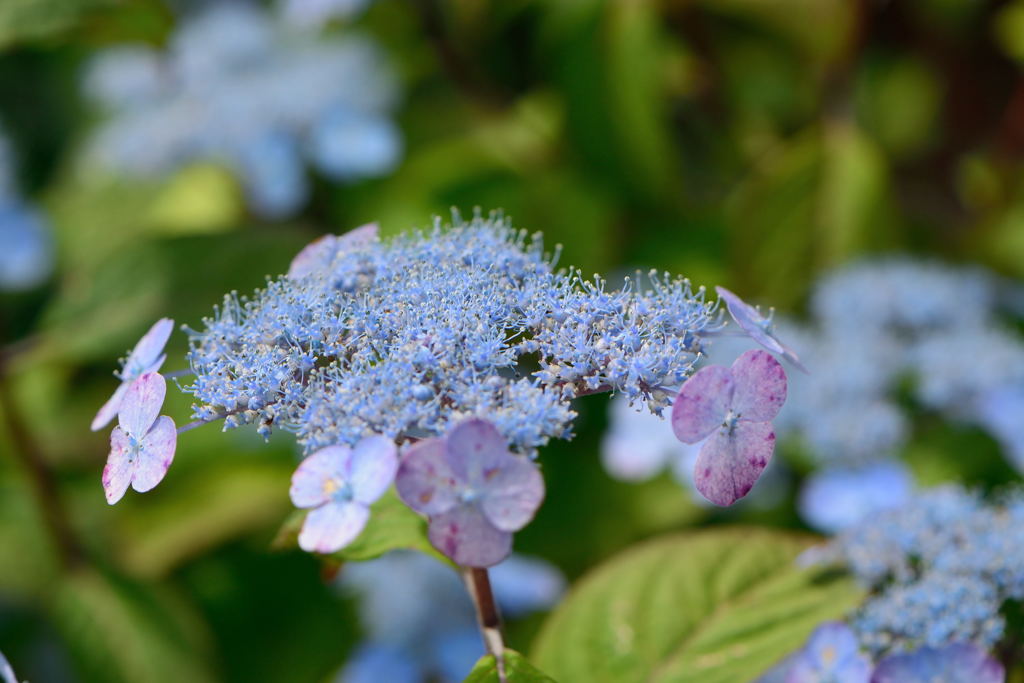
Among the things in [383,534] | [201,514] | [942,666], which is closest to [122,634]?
[201,514]

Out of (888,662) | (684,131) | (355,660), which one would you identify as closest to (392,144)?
(684,131)

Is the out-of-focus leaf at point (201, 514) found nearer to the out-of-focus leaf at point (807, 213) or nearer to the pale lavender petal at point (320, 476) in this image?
the out-of-focus leaf at point (807, 213)

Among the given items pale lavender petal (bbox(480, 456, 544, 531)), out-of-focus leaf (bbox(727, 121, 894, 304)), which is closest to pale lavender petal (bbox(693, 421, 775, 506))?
pale lavender petal (bbox(480, 456, 544, 531))

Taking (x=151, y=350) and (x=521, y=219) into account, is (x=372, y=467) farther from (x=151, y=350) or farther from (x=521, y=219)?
(x=521, y=219)

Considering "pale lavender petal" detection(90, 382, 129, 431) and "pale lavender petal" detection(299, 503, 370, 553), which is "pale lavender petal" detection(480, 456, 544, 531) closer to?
"pale lavender petal" detection(299, 503, 370, 553)

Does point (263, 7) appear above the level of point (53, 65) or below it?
below

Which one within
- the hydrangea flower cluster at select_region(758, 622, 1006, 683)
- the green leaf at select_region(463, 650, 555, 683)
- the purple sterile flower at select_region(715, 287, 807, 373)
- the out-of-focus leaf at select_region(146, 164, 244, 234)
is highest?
the out-of-focus leaf at select_region(146, 164, 244, 234)

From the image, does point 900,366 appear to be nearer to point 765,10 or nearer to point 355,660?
point 765,10

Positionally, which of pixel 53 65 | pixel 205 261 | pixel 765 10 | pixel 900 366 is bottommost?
pixel 900 366
